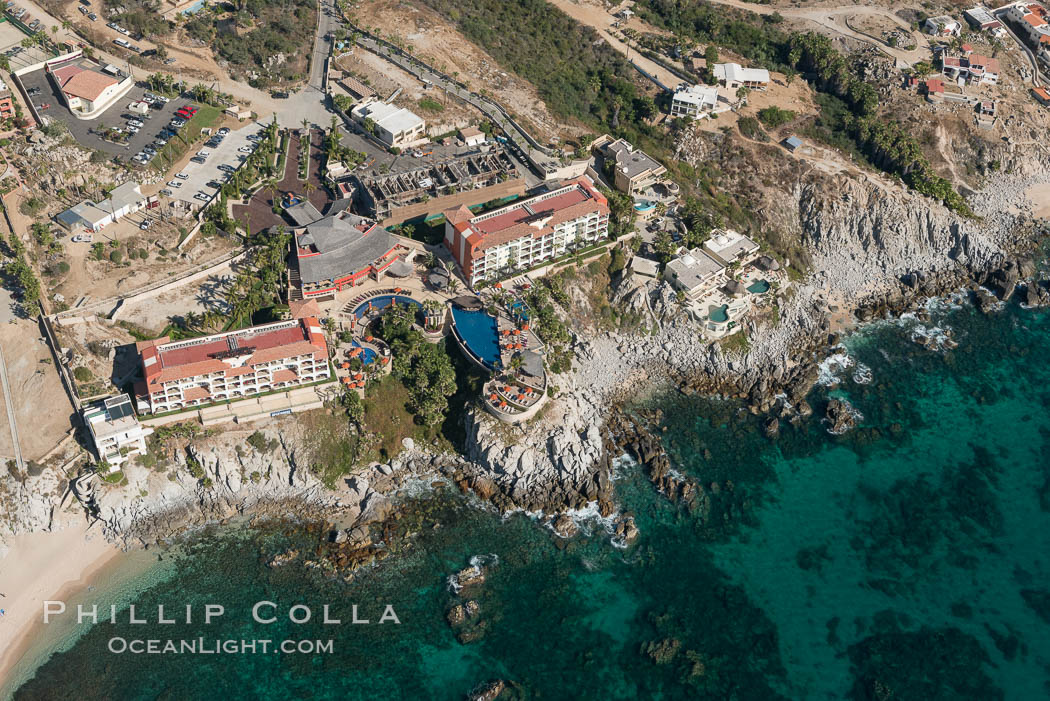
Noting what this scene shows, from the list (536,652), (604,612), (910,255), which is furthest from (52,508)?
(910,255)

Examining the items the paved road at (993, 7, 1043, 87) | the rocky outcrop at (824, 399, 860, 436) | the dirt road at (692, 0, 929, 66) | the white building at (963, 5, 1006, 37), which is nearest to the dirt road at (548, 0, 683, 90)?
the dirt road at (692, 0, 929, 66)

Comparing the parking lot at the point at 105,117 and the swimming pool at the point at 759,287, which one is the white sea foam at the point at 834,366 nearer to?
the swimming pool at the point at 759,287

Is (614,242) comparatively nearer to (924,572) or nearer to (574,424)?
(574,424)

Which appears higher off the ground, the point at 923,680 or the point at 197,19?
the point at 197,19

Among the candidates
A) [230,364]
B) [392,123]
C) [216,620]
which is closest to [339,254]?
[230,364]

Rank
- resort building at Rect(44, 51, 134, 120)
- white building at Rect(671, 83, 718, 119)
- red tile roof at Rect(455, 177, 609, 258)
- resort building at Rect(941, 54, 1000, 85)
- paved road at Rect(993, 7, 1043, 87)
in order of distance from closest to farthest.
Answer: red tile roof at Rect(455, 177, 609, 258) < resort building at Rect(44, 51, 134, 120) < white building at Rect(671, 83, 718, 119) < resort building at Rect(941, 54, 1000, 85) < paved road at Rect(993, 7, 1043, 87)

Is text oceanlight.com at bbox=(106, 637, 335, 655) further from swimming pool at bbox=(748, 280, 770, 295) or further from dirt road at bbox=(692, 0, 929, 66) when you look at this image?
dirt road at bbox=(692, 0, 929, 66)
